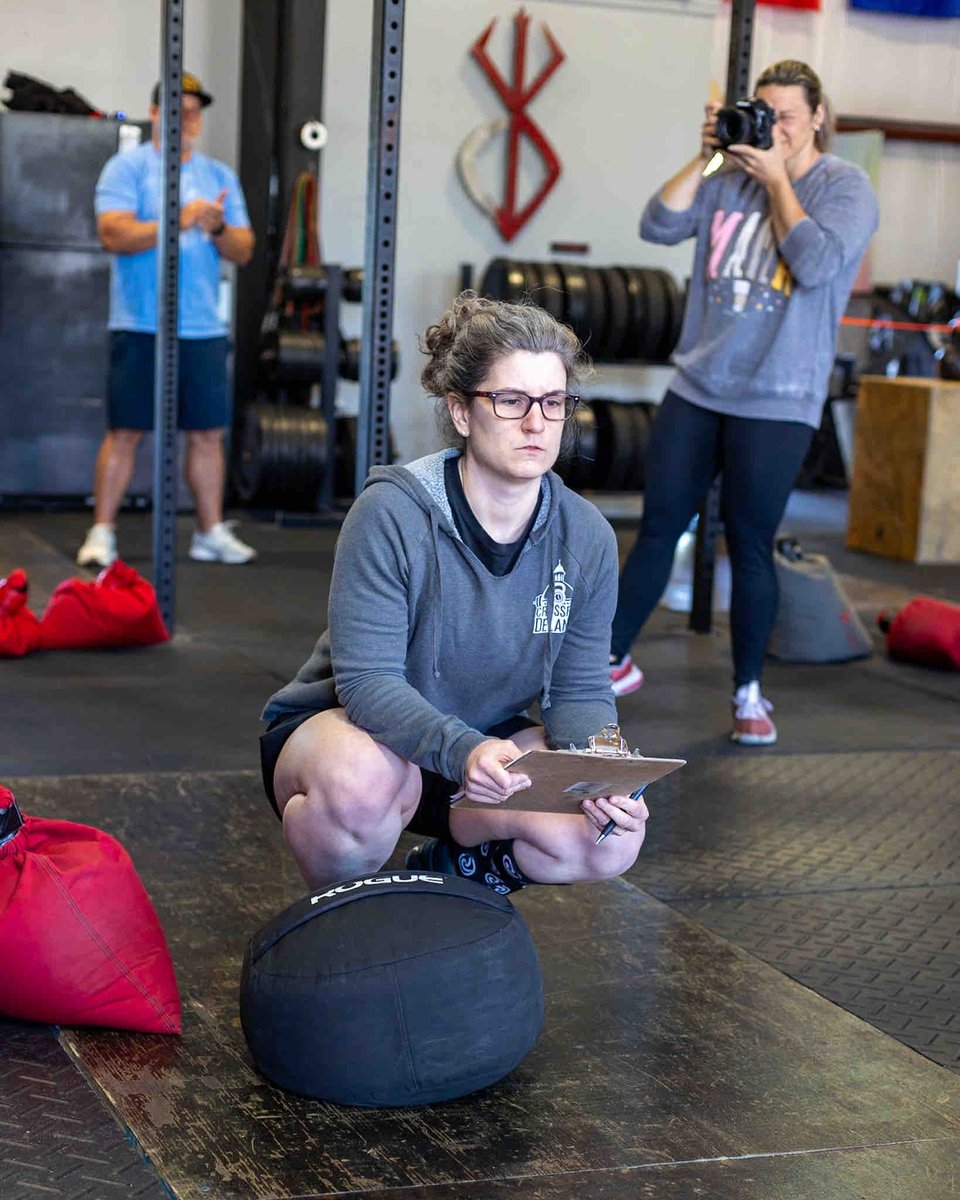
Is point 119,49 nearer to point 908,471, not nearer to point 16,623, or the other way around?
point 908,471

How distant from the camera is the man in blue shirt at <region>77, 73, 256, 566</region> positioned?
538 centimetres

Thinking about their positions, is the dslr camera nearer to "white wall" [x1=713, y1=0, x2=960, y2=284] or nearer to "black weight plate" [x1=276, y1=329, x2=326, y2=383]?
"black weight plate" [x1=276, y1=329, x2=326, y2=383]

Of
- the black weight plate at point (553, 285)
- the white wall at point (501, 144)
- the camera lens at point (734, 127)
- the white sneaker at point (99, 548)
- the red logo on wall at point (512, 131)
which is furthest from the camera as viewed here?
the red logo on wall at point (512, 131)

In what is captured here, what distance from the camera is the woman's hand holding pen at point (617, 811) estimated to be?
78.4 inches

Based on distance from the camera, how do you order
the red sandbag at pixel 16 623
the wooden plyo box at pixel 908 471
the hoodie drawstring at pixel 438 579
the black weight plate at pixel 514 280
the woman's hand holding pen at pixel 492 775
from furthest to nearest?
1. the black weight plate at pixel 514 280
2. the wooden plyo box at pixel 908 471
3. the red sandbag at pixel 16 623
4. the hoodie drawstring at pixel 438 579
5. the woman's hand holding pen at pixel 492 775

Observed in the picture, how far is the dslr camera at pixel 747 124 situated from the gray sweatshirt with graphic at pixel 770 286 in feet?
0.59

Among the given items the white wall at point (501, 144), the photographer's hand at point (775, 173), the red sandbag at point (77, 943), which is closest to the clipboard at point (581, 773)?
the red sandbag at point (77, 943)

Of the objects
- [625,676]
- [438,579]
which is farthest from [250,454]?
[438,579]

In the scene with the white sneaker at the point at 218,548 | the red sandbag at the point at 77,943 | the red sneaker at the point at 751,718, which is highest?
the red sandbag at the point at 77,943

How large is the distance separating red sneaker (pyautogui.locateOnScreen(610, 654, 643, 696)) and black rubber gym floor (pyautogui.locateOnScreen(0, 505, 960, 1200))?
2.2 inches

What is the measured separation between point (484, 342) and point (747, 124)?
1.75 meters

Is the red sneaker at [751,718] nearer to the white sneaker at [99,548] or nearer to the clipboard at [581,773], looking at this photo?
the clipboard at [581,773]

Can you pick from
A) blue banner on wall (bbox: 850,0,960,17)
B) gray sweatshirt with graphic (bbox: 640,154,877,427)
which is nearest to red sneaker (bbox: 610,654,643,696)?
gray sweatshirt with graphic (bbox: 640,154,877,427)

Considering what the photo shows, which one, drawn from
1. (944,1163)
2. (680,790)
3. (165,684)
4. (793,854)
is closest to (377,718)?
(944,1163)
